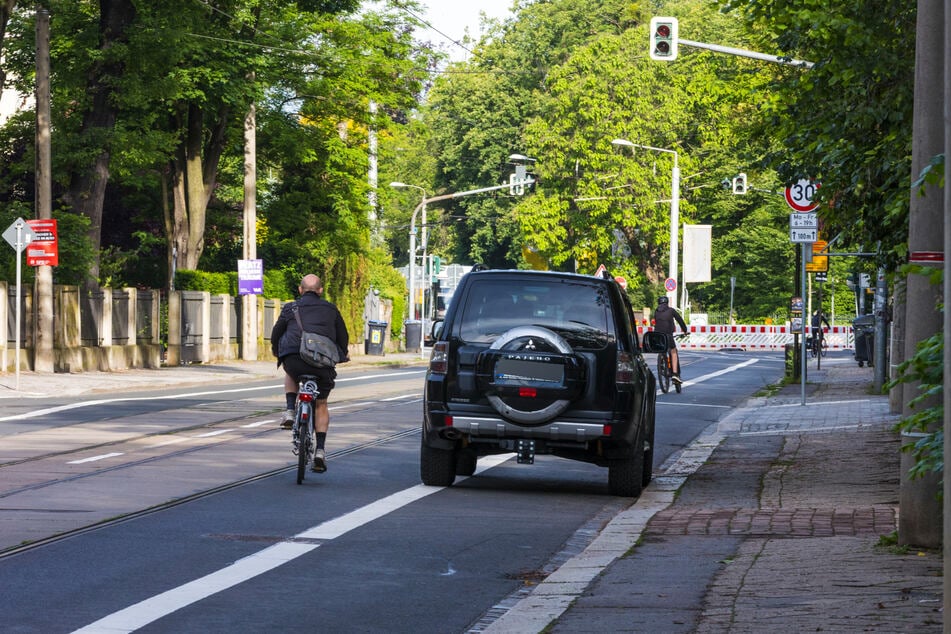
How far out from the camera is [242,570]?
29.5 feet

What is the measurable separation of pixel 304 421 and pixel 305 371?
52cm

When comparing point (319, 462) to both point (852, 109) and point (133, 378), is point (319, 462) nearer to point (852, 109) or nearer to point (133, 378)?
point (852, 109)

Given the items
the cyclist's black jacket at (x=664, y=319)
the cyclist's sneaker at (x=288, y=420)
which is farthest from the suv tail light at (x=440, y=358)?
the cyclist's black jacket at (x=664, y=319)

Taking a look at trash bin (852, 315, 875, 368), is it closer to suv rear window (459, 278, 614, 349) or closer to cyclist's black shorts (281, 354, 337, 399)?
suv rear window (459, 278, 614, 349)

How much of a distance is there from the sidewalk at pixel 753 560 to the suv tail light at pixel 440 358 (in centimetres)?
192

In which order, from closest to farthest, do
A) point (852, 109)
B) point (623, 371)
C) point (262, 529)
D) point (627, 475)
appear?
point (262, 529) → point (623, 371) → point (627, 475) → point (852, 109)

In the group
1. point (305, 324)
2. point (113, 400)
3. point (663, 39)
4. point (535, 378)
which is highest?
point (663, 39)

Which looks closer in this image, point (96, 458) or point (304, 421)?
point (304, 421)

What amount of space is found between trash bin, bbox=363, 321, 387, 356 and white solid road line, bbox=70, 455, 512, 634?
4513 centimetres

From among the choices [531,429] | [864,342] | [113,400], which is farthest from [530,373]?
[864,342]

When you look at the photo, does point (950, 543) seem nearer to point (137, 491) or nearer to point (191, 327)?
point (137, 491)

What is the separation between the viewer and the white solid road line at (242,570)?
7434 mm

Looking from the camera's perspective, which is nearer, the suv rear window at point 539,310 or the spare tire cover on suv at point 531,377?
the spare tire cover on suv at point 531,377

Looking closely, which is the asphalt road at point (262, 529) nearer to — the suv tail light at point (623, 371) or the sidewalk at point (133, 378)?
the suv tail light at point (623, 371)
